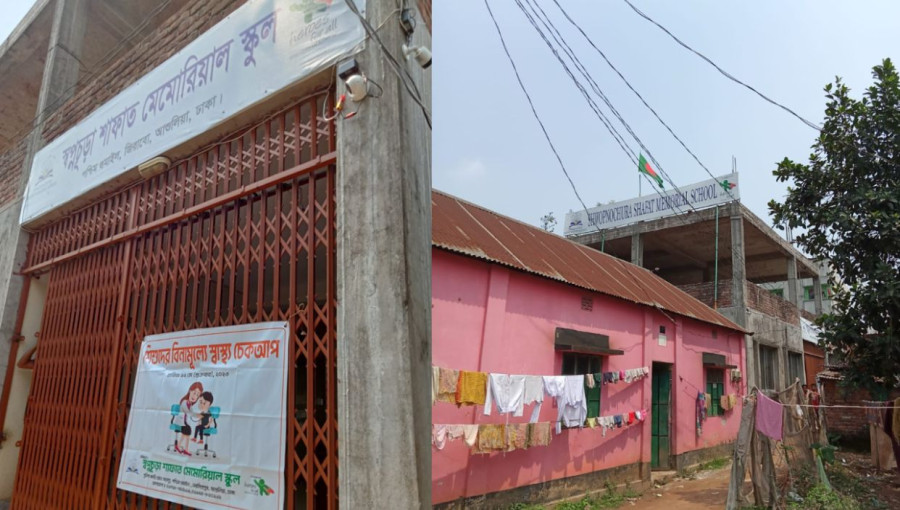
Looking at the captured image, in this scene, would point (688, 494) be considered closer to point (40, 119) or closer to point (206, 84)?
point (206, 84)

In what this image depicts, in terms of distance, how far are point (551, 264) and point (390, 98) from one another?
6.09 metres

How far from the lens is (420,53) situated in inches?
130

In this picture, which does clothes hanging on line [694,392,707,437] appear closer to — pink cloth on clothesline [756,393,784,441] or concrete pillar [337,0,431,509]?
pink cloth on clothesline [756,393,784,441]

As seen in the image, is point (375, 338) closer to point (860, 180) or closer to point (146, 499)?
point (146, 499)

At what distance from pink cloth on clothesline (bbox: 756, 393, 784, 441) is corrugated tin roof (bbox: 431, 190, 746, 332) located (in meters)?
2.89

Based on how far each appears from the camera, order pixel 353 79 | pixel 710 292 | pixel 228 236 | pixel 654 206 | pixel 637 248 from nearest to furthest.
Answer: pixel 353 79
pixel 228 236
pixel 710 292
pixel 637 248
pixel 654 206

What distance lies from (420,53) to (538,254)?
234 inches

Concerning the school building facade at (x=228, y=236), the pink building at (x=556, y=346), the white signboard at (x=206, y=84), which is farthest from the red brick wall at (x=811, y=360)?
the white signboard at (x=206, y=84)

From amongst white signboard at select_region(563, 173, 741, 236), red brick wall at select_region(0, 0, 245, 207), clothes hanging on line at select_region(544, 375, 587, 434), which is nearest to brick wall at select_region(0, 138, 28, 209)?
red brick wall at select_region(0, 0, 245, 207)

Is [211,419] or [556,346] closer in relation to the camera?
[211,419]

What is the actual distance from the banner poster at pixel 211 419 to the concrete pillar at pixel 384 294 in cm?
62

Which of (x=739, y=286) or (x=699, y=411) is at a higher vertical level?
(x=739, y=286)

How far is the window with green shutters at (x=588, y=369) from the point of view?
8383 mm

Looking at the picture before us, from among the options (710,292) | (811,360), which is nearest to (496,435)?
(710,292)
